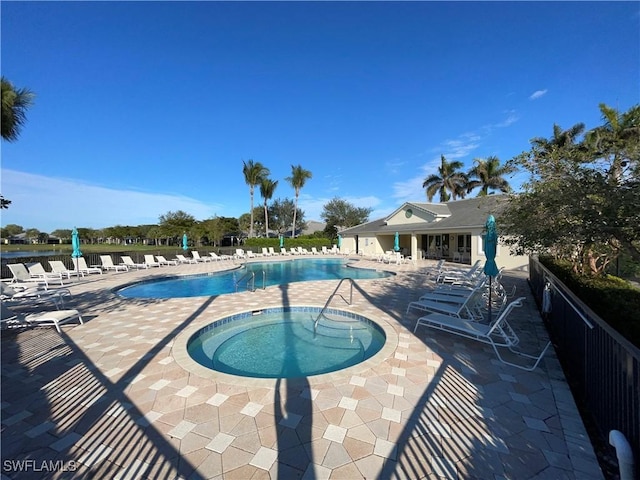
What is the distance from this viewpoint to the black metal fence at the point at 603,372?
215 cm

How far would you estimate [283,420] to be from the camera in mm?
2902

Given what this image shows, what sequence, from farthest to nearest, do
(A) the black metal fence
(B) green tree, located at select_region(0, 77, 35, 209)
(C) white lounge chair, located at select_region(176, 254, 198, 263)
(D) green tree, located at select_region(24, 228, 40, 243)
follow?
(D) green tree, located at select_region(24, 228, 40, 243)
(C) white lounge chair, located at select_region(176, 254, 198, 263)
(B) green tree, located at select_region(0, 77, 35, 209)
(A) the black metal fence

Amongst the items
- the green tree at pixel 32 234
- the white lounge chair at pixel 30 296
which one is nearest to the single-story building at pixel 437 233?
the white lounge chair at pixel 30 296

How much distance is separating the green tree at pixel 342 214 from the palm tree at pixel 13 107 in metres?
39.6

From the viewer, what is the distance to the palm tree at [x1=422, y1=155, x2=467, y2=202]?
37.1 metres

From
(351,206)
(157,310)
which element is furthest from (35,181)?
(351,206)

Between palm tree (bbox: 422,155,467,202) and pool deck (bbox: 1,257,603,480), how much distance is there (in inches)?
1427

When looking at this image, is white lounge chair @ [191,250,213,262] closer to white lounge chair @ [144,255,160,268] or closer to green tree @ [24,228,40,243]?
white lounge chair @ [144,255,160,268]

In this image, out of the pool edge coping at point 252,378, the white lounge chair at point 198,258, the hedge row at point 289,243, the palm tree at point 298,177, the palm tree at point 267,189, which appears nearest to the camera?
the pool edge coping at point 252,378

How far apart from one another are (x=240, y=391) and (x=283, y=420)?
34.1 inches

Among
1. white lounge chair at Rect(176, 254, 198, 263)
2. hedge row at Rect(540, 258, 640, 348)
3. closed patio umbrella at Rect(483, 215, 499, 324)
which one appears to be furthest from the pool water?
white lounge chair at Rect(176, 254, 198, 263)

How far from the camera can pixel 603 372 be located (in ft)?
9.12

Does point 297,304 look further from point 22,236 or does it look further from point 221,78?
point 22,236

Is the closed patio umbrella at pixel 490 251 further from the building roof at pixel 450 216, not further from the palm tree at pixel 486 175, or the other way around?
the palm tree at pixel 486 175
